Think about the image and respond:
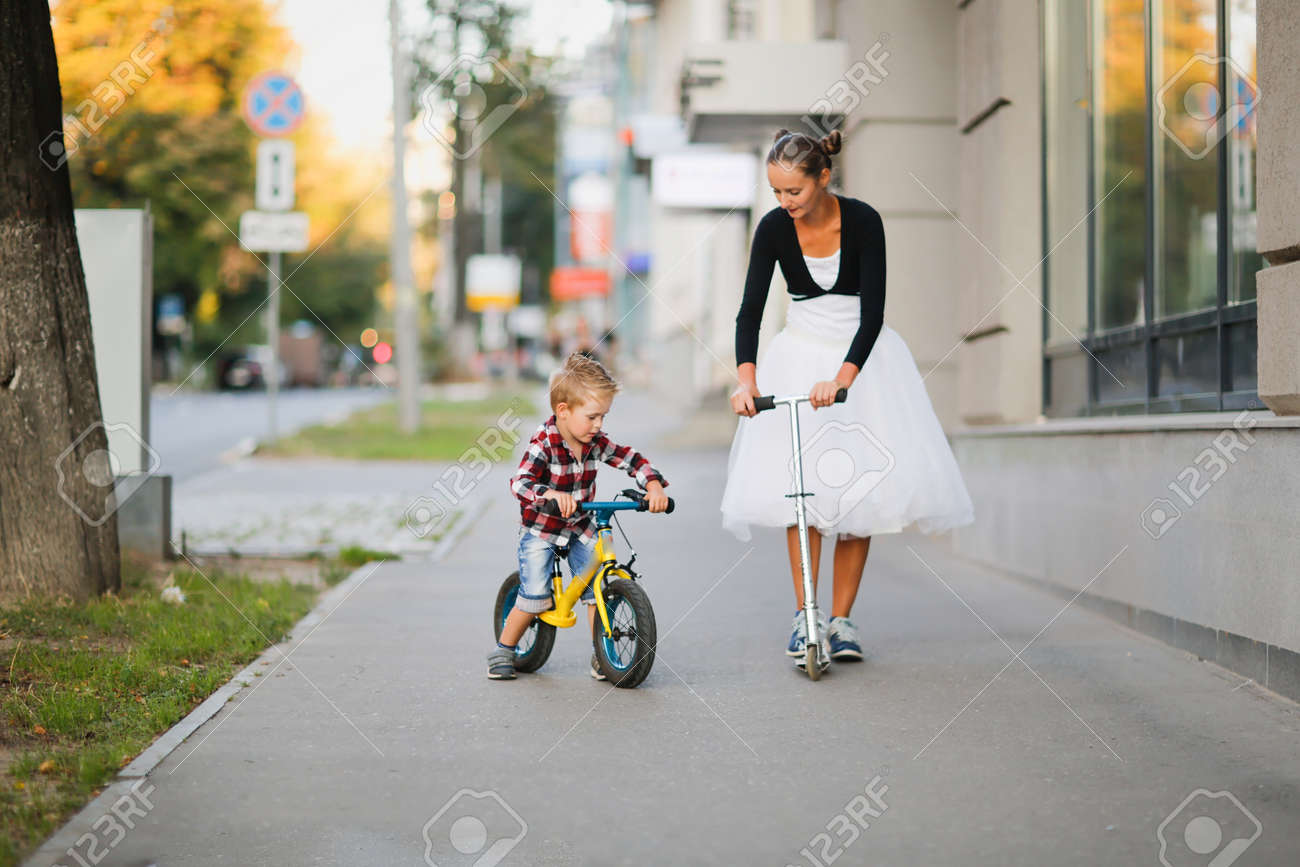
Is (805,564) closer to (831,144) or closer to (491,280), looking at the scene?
(831,144)

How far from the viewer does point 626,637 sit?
18.4ft

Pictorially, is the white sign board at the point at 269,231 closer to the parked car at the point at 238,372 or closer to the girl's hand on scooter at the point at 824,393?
the girl's hand on scooter at the point at 824,393

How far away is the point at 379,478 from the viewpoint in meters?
15.4

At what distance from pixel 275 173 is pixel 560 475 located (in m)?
12.1

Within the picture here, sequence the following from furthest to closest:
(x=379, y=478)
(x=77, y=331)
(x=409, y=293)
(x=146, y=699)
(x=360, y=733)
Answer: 1. (x=409, y=293)
2. (x=379, y=478)
3. (x=77, y=331)
4. (x=146, y=699)
5. (x=360, y=733)

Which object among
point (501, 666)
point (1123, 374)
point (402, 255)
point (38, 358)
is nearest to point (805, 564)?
point (501, 666)

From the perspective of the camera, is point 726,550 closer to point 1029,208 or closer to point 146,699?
point 1029,208

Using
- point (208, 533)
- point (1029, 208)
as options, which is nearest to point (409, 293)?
point (208, 533)

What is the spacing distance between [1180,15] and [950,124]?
3240mm

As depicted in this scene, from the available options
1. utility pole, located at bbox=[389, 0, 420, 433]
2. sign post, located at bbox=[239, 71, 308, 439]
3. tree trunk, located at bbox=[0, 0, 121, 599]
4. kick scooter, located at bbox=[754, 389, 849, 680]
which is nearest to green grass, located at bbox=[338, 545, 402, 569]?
tree trunk, located at bbox=[0, 0, 121, 599]

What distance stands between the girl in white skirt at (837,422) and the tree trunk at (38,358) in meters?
3.03

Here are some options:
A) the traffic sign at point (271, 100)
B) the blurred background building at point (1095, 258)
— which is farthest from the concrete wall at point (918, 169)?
the traffic sign at point (271, 100)

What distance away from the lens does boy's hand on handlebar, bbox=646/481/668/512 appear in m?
5.21

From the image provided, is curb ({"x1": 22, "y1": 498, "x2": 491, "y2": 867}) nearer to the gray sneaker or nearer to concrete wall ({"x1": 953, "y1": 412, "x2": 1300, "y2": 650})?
the gray sneaker
